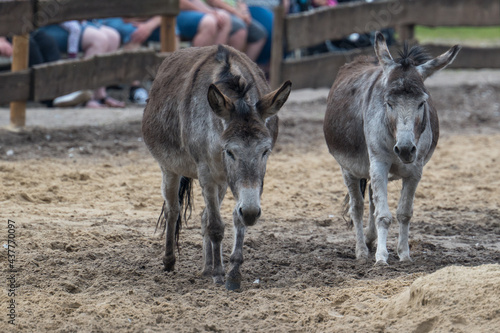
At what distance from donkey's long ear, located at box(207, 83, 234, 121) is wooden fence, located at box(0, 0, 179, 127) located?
18.1 ft

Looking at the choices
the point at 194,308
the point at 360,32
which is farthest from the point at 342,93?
the point at 360,32

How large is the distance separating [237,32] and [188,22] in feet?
3.35

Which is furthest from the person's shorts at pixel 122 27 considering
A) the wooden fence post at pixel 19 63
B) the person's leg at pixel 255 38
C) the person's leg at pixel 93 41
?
the wooden fence post at pixel 19 63

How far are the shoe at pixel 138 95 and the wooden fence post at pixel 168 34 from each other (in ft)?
4.27

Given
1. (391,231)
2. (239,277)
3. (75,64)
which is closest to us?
(239,277)

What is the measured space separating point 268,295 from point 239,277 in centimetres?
31

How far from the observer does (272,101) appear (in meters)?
4.56

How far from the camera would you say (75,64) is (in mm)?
10008

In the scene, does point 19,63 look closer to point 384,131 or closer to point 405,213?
point 384,131

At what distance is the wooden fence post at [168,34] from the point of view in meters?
11.0

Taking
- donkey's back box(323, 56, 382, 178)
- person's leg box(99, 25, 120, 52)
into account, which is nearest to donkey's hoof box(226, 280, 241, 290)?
donkey's back box(323, 56, 382, 178)

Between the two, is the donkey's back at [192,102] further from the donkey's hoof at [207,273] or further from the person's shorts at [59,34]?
the person's shorts at [59,34]

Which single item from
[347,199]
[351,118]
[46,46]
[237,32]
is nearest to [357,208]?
[347,199]

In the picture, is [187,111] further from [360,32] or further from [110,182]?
[360,32]
